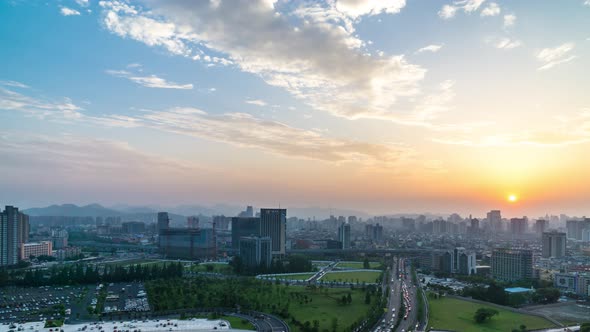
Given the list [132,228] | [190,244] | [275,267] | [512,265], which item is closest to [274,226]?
[190,244]

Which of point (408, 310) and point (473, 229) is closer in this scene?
point (408, 310)

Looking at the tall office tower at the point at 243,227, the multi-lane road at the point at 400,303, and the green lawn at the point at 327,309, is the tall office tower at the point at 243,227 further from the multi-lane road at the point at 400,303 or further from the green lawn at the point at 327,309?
the green lawn at the point at 327,309

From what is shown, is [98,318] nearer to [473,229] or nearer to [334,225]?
[473,229]

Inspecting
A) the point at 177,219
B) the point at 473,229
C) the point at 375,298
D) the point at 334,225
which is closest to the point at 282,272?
the point at 375,298

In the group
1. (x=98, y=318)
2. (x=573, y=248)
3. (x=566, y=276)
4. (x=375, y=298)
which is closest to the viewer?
(x=98, y=318)

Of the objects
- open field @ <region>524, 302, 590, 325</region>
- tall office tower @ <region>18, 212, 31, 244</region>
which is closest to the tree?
open field @ <region>524, 302, 590, 325</region>

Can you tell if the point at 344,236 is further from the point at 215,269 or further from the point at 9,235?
the point at 9,235
